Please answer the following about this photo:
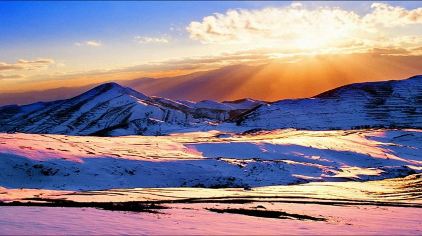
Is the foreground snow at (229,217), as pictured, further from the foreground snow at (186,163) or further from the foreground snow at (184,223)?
the foreground snow at (186,163)

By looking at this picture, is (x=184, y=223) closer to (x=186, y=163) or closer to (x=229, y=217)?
(x=229, y=217)

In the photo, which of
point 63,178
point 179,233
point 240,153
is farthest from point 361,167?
point 179,233

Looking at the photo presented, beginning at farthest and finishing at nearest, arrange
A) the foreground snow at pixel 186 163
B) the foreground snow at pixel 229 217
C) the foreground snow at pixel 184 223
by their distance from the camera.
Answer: the foreground snow at pixel 186 163
the foreground snow at pixel 229 217
the foreground snow at pixel 184 223

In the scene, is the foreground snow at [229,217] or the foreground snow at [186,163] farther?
the foreground snow at [186,163]

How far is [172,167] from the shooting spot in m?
70.8

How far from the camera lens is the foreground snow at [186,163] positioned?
6234cm

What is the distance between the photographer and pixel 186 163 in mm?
73438

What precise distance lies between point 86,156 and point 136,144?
82.7ft

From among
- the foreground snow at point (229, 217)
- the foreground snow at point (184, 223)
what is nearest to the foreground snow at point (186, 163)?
the foreground snow at point (229, 217)

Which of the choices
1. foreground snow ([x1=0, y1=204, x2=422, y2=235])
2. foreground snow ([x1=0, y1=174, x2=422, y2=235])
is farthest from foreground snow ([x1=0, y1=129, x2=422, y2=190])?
foreground snow ([x1=0, y1=204, x2=422, y2=235])

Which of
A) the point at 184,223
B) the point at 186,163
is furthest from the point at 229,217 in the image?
the point at 186,163

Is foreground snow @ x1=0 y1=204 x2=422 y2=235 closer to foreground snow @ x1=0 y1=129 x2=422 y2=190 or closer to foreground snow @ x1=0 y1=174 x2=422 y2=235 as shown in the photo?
foreground snow @ x1=0 y1=174 x2=422 y2=235

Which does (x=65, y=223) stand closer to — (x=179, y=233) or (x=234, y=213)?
(x=179, y=233)

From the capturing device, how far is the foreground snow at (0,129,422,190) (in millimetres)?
62344
